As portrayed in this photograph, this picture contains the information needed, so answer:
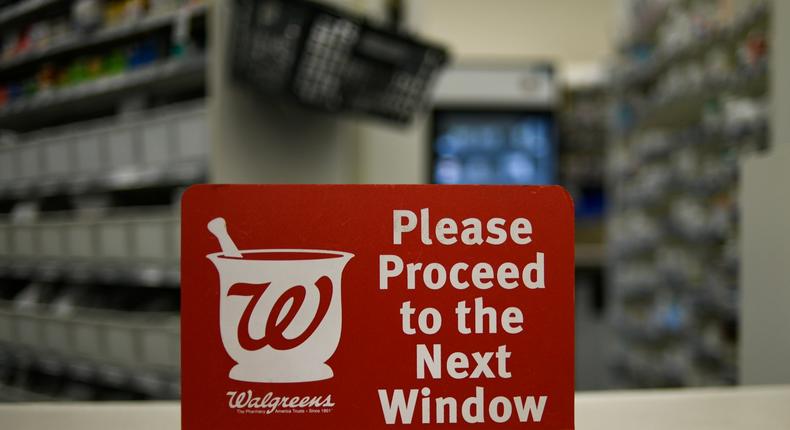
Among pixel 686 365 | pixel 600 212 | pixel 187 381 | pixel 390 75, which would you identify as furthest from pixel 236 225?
pixel 600 212

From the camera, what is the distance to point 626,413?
0.66m

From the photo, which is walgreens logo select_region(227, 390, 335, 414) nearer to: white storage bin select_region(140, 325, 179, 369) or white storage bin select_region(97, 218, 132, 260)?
white storage bin select_region(140, 325, 179, 369)

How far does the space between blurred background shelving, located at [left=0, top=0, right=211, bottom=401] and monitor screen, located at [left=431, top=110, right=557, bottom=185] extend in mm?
3882

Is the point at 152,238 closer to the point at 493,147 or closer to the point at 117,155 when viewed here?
the point at 117,155

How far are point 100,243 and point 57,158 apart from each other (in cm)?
60

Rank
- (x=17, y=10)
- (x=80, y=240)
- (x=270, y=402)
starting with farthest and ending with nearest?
(x=80, y=240), (x=17, y=10), (x=270, y=402)

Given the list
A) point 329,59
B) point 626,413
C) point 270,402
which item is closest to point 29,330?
point 329,59

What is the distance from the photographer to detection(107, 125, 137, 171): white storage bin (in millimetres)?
2721

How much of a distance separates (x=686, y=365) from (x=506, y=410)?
3.63m

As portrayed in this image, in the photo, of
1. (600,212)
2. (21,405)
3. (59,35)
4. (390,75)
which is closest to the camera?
(21,405)

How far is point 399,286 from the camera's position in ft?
1.80

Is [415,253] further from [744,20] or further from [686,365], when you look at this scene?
[686,365]

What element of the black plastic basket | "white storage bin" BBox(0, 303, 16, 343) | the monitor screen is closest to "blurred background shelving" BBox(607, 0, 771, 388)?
the monitor screen

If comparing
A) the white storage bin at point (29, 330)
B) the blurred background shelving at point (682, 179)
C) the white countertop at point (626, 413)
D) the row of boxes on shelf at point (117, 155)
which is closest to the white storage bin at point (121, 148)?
the row of boxes on shelf at point (117, 155)
